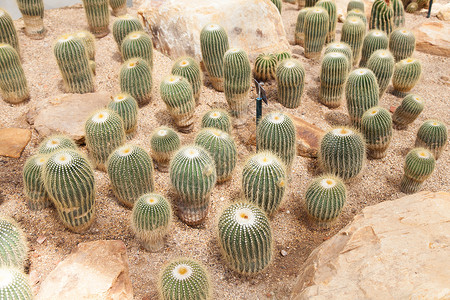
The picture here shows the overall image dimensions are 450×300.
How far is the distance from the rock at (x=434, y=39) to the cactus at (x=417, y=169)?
15.0 ft

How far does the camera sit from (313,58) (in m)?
8.35

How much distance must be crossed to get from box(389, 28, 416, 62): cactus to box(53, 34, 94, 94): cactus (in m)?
5.64

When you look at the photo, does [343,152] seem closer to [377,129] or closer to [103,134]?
[377,129]

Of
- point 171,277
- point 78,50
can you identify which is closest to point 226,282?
point 171,277

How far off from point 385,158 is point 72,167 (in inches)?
171

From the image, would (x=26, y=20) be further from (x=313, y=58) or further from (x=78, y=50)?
(x=313, y=58)

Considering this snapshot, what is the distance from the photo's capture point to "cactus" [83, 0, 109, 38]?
315 inches

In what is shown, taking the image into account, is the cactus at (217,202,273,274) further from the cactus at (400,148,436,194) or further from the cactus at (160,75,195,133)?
the cactus at (400,148,436,194)

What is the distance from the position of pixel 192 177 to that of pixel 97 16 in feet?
16.8

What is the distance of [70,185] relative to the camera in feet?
14.0

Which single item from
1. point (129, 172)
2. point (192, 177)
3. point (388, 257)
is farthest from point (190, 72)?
point (388, 257)

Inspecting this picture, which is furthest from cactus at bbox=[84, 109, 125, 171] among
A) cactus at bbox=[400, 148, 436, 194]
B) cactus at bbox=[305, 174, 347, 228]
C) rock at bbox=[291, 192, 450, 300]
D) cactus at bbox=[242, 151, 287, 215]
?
cactus at bbox=[400, 148, 436, 194]

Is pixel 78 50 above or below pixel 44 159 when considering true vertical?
above

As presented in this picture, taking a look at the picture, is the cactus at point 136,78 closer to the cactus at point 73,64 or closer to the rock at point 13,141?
the cactus at point 73,64
